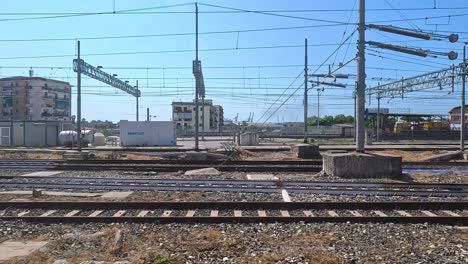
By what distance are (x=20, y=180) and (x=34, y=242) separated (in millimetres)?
9194

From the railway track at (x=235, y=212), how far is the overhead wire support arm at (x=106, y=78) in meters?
31.9

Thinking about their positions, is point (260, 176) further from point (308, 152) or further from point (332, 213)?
point (308, 152)

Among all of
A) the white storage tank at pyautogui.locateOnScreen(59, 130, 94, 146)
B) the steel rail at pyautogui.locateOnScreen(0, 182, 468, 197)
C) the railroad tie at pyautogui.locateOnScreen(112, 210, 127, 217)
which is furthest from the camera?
the white storage tank at pyautogui.locateOnScreen(59, 130, 94, 146)

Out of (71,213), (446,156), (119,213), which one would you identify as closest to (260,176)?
(119,213)

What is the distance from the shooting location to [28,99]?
127m

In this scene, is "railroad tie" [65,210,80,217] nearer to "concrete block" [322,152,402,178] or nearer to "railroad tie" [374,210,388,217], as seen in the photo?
"railroad tie" [374,210,388,217]

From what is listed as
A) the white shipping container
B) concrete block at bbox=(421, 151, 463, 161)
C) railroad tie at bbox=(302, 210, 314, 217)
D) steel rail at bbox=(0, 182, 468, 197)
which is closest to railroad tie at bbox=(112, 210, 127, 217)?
steel rail at bbox=(0, 182, 468, 197)

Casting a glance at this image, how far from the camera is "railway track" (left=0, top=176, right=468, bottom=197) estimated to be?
41.5 feet

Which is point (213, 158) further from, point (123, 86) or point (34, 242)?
point (123, 86)

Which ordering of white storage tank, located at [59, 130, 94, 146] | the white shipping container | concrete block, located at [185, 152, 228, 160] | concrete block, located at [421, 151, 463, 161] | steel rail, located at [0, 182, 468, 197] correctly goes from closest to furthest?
steel rail, located at [0, 182, 468, 197] → concrete block, located at [185, 152, 228, 160] → concrete block, located at [421, 151, 463, 161] → white storage tank, located at [59, 130, 94, 146] → the white shipping container

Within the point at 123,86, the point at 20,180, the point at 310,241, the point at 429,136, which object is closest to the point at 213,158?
the point at 20,180

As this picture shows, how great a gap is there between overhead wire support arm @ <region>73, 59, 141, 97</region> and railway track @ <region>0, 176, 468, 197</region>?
26.9 meters

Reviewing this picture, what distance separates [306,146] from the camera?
88.5 ft

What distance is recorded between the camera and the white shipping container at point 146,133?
144ft
